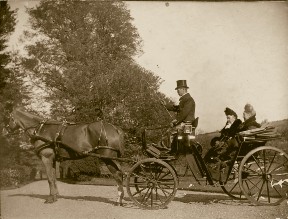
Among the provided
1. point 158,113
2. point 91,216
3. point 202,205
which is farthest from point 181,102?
point 91,216

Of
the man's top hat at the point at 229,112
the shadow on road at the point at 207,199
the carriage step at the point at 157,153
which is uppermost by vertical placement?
the man's top hat at the point at 229,112

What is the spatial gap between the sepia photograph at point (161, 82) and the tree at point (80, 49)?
0.8 inches

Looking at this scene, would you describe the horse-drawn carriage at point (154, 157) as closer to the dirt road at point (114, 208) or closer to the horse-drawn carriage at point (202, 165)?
the horse-drawn carriage at point (202, 165)

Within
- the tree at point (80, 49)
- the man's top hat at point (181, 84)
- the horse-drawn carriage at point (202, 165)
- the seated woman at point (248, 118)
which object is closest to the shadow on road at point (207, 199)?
the horse-drawn carriage at point (202, 165)

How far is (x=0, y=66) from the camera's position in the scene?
5.81 metres

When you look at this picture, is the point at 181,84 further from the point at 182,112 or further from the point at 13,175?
the point at 13,175

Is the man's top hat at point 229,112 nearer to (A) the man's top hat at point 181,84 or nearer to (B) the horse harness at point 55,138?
(A) the man's top hat at point 181,84

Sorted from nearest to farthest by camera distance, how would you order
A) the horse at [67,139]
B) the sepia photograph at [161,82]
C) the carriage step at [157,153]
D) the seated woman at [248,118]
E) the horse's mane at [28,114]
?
the sepia photograph at [161,82], the carriage step at [157,153], the seated woman at [248,118], the horse's mane at [28,114], the horse at [67,139]

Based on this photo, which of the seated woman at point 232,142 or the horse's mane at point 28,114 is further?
the horse's mane at point 28,114

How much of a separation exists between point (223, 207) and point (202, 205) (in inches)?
17.0

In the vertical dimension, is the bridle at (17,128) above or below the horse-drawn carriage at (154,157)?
above

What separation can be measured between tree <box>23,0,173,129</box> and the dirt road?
1751mm

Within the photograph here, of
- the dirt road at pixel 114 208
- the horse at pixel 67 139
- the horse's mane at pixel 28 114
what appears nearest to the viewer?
the dirt road at pixel 114 208

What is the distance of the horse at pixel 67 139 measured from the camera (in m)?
7.23
